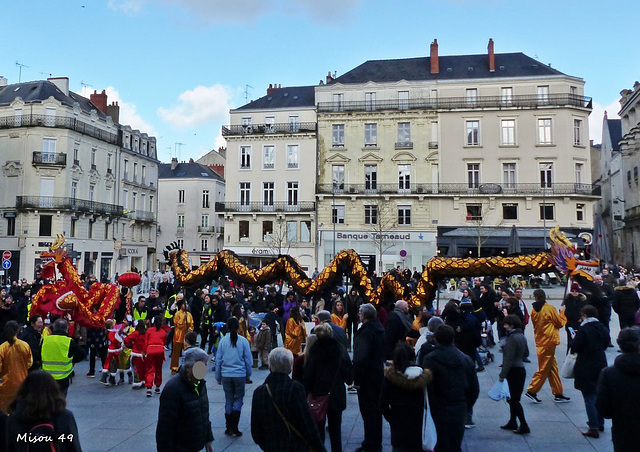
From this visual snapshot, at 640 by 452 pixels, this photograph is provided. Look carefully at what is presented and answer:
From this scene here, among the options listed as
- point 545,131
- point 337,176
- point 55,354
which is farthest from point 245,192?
point 55,354

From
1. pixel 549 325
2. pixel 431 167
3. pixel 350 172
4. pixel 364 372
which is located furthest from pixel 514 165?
pixel 364 372

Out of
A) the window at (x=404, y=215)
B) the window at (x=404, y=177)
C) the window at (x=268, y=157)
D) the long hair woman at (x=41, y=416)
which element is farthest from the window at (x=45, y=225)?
the long hair woman at (x=41, y=416)

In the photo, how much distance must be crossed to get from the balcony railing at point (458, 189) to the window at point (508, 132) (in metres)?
3.46

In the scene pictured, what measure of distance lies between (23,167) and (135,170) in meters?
11.1

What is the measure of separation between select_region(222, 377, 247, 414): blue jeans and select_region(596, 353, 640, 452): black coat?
4416 mm

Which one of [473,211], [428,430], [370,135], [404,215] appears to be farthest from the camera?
[370,135]

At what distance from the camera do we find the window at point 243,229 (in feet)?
142

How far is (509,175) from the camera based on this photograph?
39.7 metres

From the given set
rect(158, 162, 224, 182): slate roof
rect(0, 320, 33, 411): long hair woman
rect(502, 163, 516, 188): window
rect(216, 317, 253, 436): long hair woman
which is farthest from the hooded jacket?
rect(158, 162, 224, 182): slate roof

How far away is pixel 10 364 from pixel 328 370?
13.8ft

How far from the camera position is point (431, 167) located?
40406mm

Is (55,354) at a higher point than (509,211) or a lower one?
lower

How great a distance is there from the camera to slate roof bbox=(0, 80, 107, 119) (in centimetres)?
4053

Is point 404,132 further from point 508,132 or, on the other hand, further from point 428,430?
point 428,430
